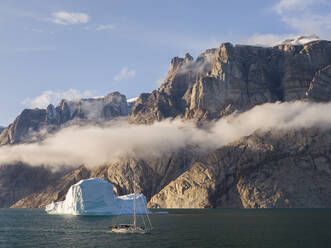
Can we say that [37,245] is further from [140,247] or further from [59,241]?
[140,247]

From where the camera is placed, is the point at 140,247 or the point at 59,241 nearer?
the point at 140,247

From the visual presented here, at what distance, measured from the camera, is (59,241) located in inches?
4432

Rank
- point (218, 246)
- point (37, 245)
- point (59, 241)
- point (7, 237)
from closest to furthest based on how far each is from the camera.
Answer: point (218, 246)
point (37, 245)
point (59, 241)
point (7, 237)

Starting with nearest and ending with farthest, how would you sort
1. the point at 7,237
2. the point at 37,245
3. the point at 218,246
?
1. the point at 218,246
2. the point at 37,245
3. the point at 7,237

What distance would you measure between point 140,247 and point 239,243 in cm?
2475

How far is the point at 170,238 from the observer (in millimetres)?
113000

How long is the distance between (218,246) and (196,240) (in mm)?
12141

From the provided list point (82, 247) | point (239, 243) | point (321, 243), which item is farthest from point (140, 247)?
point (321, 243)

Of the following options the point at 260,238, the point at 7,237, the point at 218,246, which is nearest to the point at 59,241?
the point at 7,237

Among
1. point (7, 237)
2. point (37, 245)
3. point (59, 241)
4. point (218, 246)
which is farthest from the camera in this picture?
point (7, 237)

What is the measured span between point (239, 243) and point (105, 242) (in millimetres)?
35468

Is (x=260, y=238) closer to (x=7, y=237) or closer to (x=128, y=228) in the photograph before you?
(x=128, y=228)

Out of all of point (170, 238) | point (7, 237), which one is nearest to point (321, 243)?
point (170, 238)

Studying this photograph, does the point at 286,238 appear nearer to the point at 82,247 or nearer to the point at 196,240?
the point at 196,240
